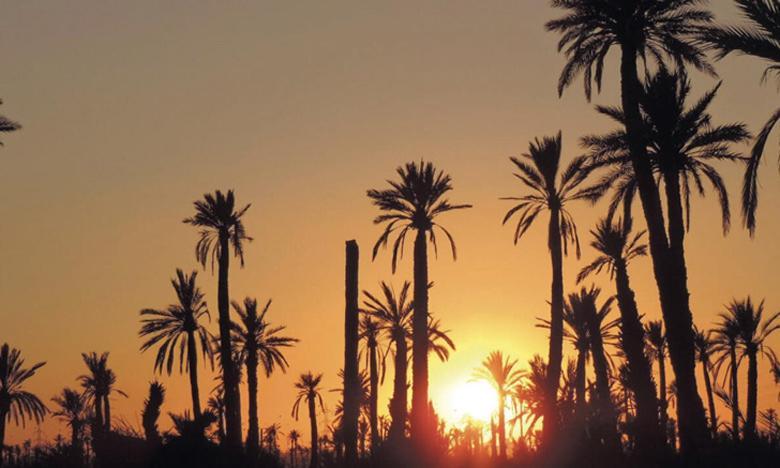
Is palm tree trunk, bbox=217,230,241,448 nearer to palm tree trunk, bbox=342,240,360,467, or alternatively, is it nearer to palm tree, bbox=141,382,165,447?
palm tree trunk, bbox=342,240,360,467

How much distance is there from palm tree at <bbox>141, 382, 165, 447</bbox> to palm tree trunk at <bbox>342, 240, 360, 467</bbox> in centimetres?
1023

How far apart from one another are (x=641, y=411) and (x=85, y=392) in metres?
56.1

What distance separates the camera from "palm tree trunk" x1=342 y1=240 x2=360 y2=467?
101 ft

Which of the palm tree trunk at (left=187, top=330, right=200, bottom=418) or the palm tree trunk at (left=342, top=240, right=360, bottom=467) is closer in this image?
the palm tree trunk at (left=342, top=240, right=360, bottom=467)

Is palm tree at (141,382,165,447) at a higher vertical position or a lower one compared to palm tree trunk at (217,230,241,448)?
lower

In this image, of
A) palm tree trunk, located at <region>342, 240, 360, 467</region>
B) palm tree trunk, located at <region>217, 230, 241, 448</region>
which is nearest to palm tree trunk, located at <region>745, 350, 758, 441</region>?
palm tree trunk, located at <region>217, 230, 241, 448</region>

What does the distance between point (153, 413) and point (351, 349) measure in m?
12.2

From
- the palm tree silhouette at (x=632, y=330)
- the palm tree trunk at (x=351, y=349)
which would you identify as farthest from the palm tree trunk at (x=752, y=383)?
the palm tree trunk at (x=351, y=349)

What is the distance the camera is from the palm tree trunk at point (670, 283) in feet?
88.9

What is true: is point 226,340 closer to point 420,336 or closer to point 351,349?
point 420,336

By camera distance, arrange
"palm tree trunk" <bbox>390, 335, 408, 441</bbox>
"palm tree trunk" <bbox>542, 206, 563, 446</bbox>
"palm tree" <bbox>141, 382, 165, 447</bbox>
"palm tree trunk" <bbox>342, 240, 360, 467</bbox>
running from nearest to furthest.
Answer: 1. "palm tree" <bbox>141, 382, 165, 447</bbox>
2. "palm tree trunk" <bbox>342, 240, 360, 467</bbox>
3. "palm tree trunk" <bbox>542, 206, 563, 446</bbox>
4. "palm tree trunk" <bbox>390, 335, 408, 441</bbox>

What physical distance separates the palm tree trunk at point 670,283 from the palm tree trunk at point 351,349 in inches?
348

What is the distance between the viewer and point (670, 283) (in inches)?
1097

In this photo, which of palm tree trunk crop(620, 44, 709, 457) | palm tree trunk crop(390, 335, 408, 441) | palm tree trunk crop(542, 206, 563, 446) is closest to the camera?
palm tree trunk crop(620, 44, 709, 457)
